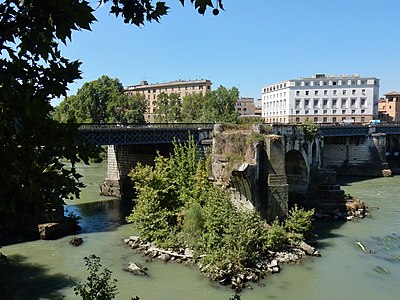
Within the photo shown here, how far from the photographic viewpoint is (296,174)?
29422 mm

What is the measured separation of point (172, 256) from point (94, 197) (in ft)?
56.5

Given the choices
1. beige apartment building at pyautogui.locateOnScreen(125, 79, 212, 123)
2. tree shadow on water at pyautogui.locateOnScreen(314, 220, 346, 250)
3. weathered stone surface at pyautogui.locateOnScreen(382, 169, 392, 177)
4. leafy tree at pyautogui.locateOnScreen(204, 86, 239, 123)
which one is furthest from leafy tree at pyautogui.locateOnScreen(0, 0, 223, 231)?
beige apartment building at pyautogui.locateOnScreen(125, 79, 212, 123)

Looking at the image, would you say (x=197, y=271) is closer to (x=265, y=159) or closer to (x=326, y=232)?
(x=265, y=159)

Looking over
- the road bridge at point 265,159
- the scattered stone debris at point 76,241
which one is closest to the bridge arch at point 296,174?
the road bridge at point 265,159

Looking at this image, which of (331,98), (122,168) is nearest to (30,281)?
(122,168)

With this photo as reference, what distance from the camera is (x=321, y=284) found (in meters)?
15.9

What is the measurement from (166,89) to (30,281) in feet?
298

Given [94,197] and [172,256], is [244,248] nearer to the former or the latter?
[172,256]

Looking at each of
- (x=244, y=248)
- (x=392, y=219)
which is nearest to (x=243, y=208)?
(x=244, y=248)

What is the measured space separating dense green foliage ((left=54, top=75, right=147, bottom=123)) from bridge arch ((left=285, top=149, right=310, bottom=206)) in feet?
141

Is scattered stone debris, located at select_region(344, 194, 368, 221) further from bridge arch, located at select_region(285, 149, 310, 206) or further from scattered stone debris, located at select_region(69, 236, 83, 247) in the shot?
scattered stone debris, located at select_region(69, 236, 83, 247)

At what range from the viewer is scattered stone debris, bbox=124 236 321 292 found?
15.6m

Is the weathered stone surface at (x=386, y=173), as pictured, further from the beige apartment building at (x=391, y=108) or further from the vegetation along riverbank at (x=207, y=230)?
the beige apartment building at (x=391, y=108)

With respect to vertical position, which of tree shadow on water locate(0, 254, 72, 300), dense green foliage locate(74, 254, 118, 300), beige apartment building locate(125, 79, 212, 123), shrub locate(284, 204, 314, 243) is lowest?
tree shadow on water locate(0, 254, 72, 300)
